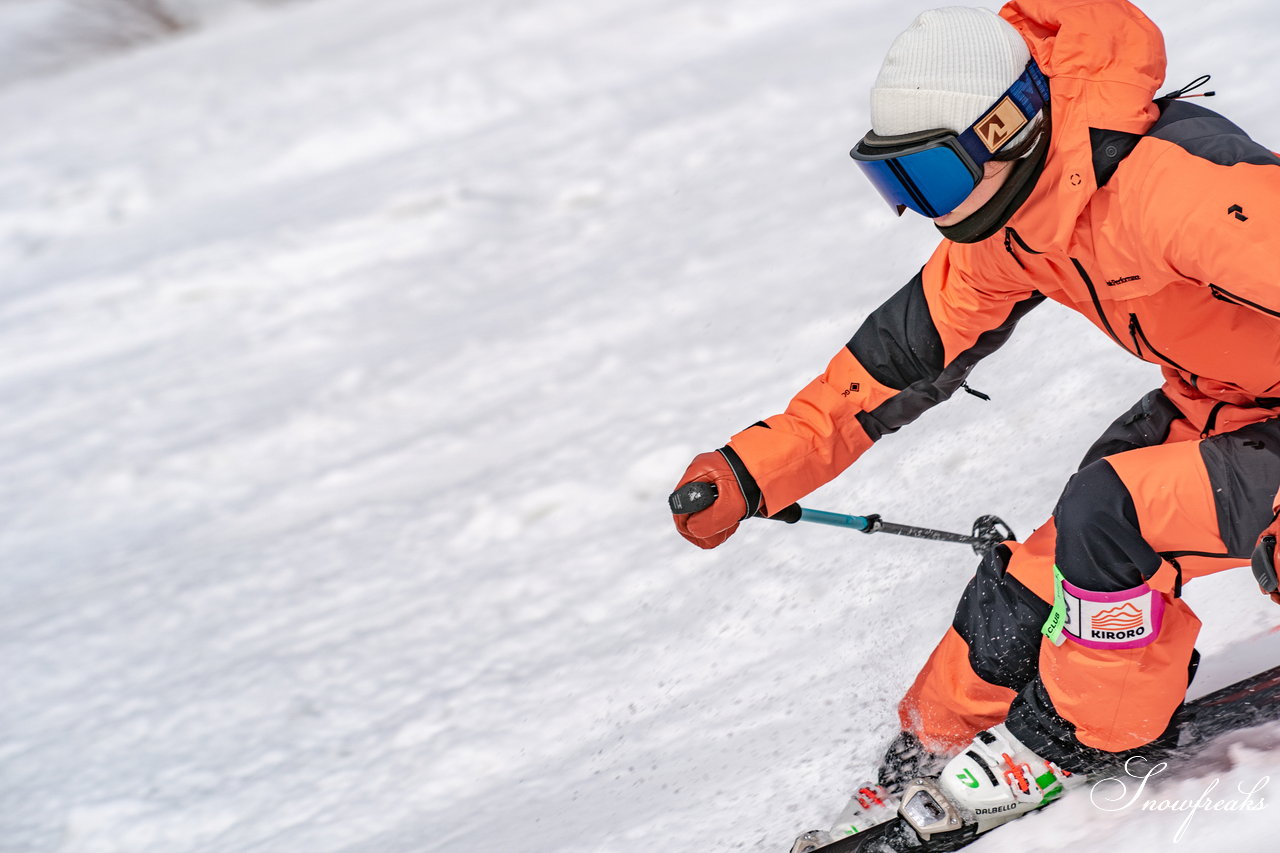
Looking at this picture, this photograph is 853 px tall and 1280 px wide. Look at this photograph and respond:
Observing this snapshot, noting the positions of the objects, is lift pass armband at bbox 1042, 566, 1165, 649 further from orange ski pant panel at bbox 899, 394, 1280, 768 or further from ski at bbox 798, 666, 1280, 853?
ski at bbox 798, 666, 1280, 853

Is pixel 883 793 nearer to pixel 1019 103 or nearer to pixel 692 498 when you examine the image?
pixel 692 498

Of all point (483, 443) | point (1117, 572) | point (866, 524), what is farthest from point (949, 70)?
point (483, 443)

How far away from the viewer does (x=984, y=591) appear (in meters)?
2.48

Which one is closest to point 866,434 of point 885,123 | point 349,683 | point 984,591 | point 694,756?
point 984,591

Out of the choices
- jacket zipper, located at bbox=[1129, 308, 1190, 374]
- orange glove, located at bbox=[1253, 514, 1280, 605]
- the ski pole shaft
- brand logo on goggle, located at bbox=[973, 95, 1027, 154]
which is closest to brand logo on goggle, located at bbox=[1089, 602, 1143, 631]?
orange glove, located at bbox=[1253, 514, 1280, 605]

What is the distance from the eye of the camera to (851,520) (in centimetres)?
277

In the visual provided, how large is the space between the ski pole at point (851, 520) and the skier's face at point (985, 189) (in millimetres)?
767

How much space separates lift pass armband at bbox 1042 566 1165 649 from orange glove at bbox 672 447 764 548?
693 mm

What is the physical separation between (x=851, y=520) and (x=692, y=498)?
51 centimetres

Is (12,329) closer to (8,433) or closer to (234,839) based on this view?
(8,433)

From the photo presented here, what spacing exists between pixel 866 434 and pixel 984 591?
44cm

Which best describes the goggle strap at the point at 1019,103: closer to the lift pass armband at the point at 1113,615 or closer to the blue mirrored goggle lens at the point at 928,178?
the blue mirrored goggle lens at the point at 928,178

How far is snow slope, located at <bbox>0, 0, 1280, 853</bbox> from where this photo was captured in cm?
338

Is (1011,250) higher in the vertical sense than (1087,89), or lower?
lower
